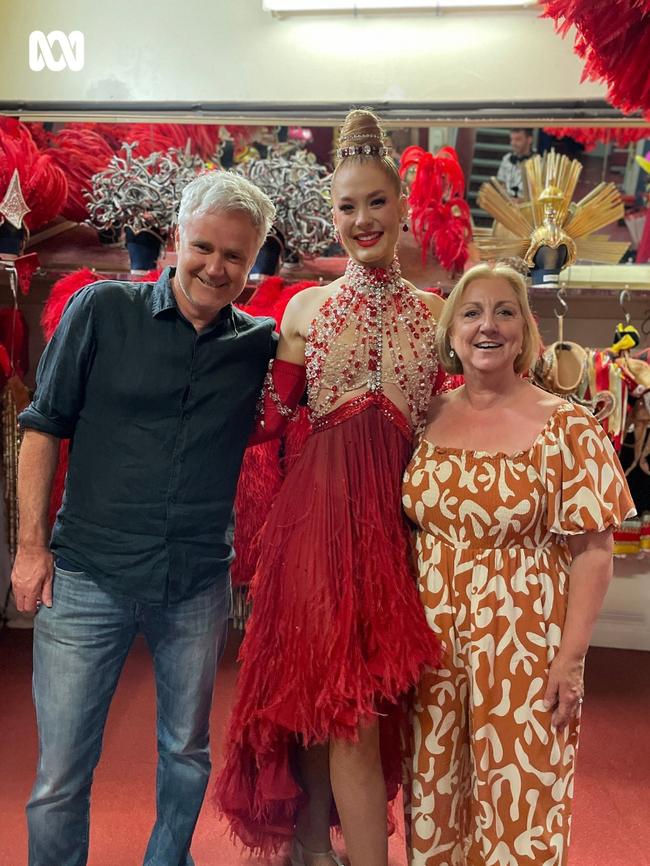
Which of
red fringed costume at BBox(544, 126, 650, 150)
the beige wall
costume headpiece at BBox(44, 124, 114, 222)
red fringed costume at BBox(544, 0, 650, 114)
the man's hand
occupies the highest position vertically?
the beige wall

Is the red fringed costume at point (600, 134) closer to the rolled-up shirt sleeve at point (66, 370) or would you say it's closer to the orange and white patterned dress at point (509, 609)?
the orange and white patterned dress at point (509, 609)

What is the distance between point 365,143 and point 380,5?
1434 millimetres

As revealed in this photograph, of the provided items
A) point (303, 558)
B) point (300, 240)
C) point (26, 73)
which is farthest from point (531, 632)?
point (26, 73)

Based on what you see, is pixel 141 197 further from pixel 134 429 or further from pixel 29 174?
pixel 134 429

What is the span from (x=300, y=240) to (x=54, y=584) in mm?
1689

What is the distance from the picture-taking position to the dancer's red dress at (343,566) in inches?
61.5

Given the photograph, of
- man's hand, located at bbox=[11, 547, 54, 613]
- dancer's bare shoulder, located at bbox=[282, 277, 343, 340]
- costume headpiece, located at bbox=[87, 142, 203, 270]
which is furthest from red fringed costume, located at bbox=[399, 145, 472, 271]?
man's hand, located at bbox=[11, 547, 54, 613]

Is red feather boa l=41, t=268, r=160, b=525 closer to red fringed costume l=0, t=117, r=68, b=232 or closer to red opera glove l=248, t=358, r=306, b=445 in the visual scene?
red fringed costume l=0, t=117, r=68, b=232

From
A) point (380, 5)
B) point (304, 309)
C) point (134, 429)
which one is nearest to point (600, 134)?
point (380, 5)

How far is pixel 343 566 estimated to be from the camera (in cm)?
160

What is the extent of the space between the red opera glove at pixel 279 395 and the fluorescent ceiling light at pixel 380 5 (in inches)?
66.4

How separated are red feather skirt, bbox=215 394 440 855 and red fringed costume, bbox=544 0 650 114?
30.8 inches

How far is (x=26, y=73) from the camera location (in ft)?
9.63

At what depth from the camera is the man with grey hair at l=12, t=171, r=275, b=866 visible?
158 cm
